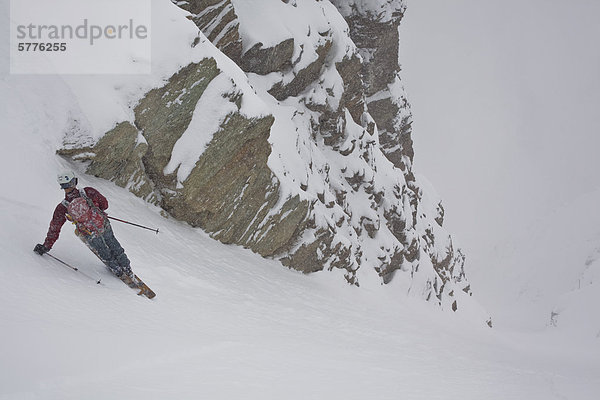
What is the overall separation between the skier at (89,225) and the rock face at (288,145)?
380cm

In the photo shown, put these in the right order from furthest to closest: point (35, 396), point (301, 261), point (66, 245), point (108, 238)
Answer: point (301, 261) < point (66, 245) < point (108, 238) < point (35, 396)

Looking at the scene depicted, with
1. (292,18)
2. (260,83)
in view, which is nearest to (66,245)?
(260,83)

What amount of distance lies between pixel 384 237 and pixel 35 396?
28.3 metres

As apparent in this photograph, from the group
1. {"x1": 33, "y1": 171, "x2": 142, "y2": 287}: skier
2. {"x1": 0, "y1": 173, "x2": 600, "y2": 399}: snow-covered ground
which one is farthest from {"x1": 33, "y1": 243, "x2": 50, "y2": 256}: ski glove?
{"x1": 0, "y1": 173, "x2": 600, "y2": 399}: snow-covered ground

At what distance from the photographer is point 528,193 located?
13750cm

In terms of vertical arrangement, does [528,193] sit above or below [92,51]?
above

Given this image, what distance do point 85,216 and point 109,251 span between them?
81cm

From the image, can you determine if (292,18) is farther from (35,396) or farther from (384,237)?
(35,396)

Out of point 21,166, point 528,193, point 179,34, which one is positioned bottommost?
point 21,166

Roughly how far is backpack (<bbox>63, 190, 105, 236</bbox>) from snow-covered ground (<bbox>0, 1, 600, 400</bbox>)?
0.79 meters

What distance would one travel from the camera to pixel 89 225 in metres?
7.43

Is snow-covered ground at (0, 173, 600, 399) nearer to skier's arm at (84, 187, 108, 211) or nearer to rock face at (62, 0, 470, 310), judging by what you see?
skier's arm at (84, 187, 108, 211)

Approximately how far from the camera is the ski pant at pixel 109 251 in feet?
24.9

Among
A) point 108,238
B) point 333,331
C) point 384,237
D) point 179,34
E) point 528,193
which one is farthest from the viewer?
point 528,193
